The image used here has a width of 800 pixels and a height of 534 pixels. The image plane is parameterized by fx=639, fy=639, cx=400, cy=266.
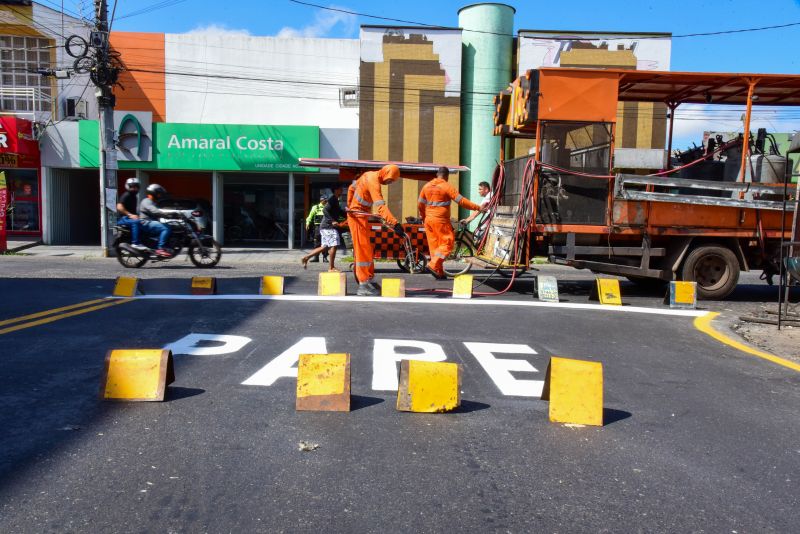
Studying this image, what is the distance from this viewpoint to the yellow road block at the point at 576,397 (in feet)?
13.5

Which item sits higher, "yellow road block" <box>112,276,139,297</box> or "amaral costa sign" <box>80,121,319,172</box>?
"amaral costa sign" <box>80,121,319,172</box>

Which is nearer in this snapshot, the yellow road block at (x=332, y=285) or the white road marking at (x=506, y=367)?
the white road marking at (x=506, y=367)

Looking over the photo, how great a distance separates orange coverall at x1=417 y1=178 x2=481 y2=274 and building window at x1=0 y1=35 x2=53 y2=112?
56.6 feet

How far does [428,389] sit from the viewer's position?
13.8ft

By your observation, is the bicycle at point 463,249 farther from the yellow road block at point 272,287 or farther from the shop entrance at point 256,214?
the shop entrance at point 256,214

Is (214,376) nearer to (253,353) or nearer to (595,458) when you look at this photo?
(253,353)

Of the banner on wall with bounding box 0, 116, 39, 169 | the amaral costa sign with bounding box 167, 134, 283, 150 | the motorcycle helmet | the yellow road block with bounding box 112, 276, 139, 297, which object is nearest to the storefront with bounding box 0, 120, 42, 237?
the banner on wall with bounding box 0, 116, 39, 169

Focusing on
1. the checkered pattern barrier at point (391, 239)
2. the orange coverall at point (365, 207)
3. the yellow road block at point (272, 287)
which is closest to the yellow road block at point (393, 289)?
the orange coverall at point (365, 207)

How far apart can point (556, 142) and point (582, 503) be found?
773 centimetres

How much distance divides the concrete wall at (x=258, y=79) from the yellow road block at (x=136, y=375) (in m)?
19.2

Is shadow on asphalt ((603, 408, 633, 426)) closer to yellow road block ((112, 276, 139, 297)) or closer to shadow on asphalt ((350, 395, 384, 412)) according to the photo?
shadow on asphalt ((350, 395, 384, 412))

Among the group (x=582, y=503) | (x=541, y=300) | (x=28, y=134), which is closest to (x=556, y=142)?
(x=541, y=300)

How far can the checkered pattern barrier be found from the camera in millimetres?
13117

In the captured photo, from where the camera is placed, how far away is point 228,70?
2272 centimetres
